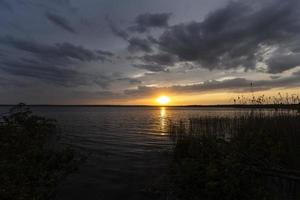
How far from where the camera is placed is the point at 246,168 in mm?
7312

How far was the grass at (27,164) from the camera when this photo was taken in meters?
7.49

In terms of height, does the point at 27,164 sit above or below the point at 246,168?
below

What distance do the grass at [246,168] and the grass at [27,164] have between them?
4.61 m

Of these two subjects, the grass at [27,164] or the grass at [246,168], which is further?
the grass at [27,164]

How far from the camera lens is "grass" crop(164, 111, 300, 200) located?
691 centimetres

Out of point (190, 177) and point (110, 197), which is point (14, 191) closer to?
point (110, 197)

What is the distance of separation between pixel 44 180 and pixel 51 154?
139 inches

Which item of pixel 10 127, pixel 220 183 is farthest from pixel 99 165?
pixel 220 183

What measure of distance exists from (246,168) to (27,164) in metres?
8.96

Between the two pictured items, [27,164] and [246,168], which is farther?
[27,164]

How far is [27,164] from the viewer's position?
10.0 metres

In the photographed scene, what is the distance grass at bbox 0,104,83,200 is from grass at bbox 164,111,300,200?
182 inches

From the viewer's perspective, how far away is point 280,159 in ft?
30.0

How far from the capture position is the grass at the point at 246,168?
691cm
